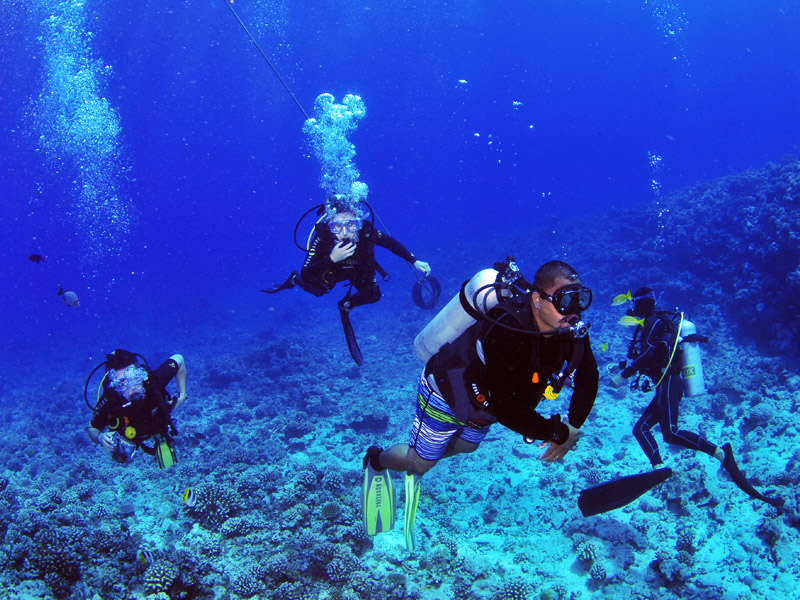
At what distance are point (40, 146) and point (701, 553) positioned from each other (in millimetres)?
116789

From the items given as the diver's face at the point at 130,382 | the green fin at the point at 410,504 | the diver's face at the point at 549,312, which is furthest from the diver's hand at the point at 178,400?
the diver's face at the point at 549,312

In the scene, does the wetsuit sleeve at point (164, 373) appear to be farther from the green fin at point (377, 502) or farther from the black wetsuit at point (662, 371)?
the black wetsuit at point (662, 371)

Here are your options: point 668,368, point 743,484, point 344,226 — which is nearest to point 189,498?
point 344,226

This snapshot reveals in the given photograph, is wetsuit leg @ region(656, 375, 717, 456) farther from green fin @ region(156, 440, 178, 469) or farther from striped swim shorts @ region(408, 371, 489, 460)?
green fin @ region(156, 440, 178, 469)

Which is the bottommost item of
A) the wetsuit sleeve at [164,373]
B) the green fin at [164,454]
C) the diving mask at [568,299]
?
the diving mask at [568,299]

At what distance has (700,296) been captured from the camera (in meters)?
13.6

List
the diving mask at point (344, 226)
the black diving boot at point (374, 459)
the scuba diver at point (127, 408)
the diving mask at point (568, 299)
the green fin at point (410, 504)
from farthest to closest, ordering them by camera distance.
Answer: the diving mask at point (344, 226) < the scuba diver at point (127, 408) < the black diving boot at point (374, 459) < the green fin at point (410, 504) < the diving mask at point (568, 299)

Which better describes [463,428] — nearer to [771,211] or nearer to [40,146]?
[771,211]

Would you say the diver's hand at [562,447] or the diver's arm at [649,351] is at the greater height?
the diver's arm at [649,351]

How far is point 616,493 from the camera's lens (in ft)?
16.2

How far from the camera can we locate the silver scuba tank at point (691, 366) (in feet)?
18.3

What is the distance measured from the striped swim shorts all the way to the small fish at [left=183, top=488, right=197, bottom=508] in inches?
131

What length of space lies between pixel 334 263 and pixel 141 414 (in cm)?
328

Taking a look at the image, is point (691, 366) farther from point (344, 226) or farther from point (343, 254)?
point (344, 226)
